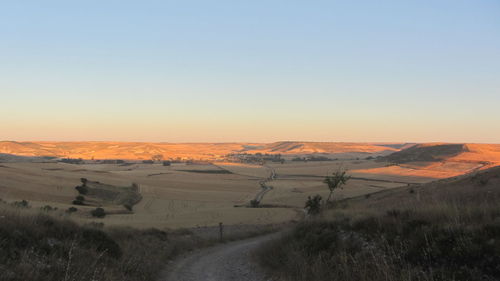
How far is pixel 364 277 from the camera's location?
28.0 feet

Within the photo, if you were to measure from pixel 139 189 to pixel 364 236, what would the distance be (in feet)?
267

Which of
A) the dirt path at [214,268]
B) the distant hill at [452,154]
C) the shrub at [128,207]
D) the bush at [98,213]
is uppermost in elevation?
the distant hill at [452,154]

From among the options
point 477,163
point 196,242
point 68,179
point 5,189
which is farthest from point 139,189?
point 477,163

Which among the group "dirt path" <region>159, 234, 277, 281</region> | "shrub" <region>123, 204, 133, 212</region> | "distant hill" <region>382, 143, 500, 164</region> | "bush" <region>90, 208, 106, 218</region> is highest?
"distant hill" <region>382, 143, 500, 164</region>

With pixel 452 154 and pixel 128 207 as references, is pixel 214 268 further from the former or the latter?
pixel 452 154

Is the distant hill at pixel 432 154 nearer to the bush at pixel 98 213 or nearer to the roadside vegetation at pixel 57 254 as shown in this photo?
the bush at pixel 98 213

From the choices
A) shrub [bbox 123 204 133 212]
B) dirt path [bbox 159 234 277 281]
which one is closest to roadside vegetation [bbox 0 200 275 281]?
dirt path [bbox 159 234 277 281]

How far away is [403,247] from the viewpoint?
9.09 m

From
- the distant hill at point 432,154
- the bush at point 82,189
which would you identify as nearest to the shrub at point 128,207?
the bush at point 82,189

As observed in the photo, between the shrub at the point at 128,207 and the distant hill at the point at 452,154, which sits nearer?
the shrub at the point at 128,207

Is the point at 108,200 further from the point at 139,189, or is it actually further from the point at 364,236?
the point at 364,236

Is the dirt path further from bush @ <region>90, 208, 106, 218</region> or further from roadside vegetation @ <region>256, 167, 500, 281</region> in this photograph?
bush @ <region>90, 208, 106, 218</region>

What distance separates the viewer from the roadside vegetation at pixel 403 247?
291 inches

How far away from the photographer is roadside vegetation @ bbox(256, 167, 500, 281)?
7379 mm
